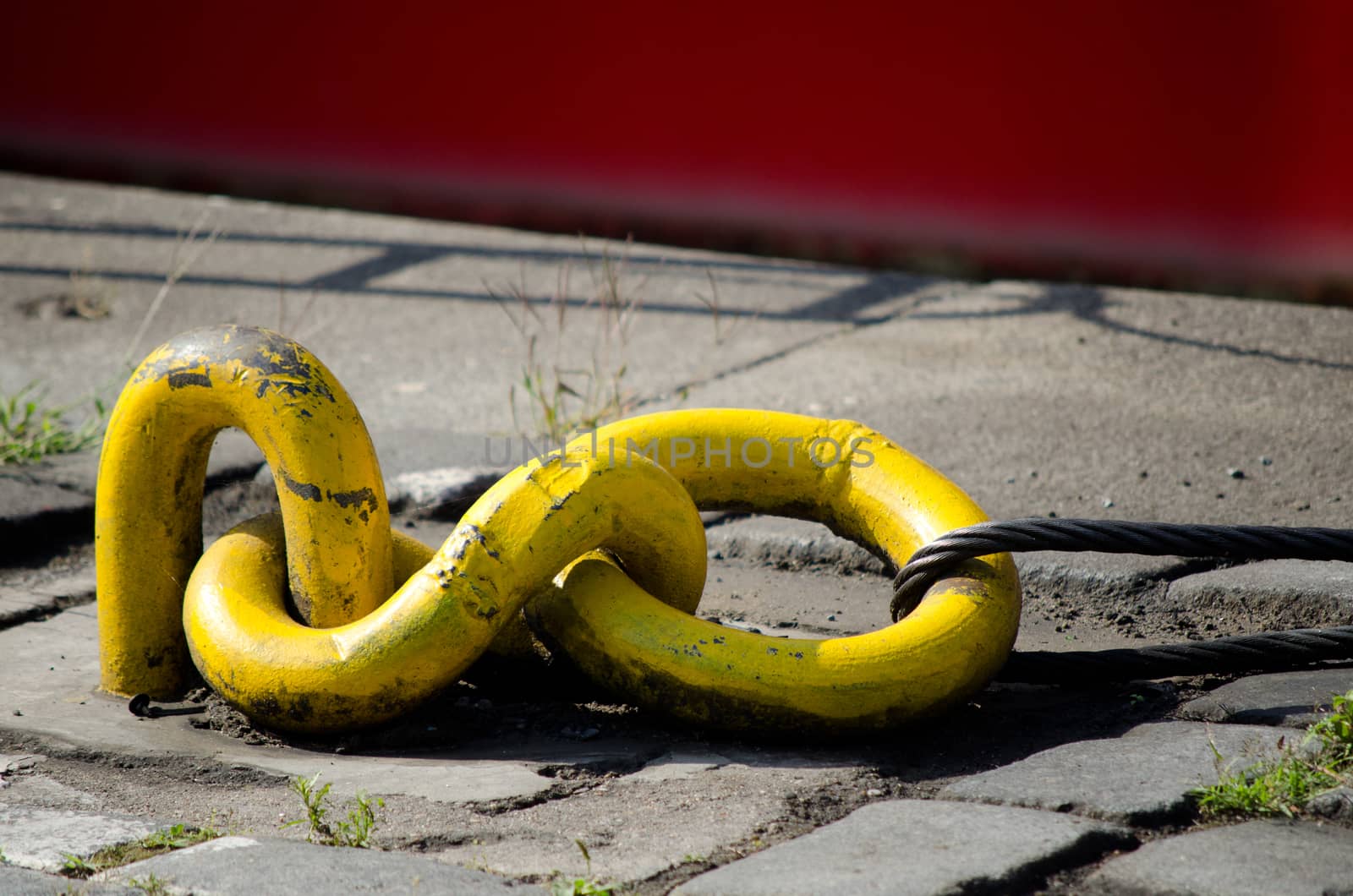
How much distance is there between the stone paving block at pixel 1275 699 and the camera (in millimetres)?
2166

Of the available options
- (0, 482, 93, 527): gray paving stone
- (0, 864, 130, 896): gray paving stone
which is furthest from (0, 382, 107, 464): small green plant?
(0, 864, 130, 896): gray paving stone

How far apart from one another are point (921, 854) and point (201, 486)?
144cm

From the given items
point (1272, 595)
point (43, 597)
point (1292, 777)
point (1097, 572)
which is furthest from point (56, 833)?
point (1272, 595)

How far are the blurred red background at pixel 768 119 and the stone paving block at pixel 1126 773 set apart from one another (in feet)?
10.7

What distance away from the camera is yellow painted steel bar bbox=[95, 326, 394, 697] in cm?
228

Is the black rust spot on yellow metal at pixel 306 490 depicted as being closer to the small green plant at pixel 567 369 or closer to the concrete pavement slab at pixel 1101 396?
the small green plant at pixel 567 369

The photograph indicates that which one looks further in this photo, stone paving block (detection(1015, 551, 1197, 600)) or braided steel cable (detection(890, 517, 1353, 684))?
stone paving block (detection(1015, 551, 1197, 600))

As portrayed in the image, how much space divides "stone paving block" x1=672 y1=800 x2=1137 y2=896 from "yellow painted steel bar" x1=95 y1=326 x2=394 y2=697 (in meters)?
0.87

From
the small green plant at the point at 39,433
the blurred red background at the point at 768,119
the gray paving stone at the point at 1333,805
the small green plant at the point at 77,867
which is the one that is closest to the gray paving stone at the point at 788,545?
the gray paving stone at the point at 1333,805

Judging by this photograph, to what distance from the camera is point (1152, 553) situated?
90.6 inches

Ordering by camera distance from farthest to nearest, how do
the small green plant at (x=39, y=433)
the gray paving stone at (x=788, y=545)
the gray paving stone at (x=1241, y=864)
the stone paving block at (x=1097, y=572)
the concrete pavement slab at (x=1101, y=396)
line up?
the small green plant at (x=39, y=433) → the concrete pavement slab at (x=1101, y=396) → the gray paving stone at (x=788, y=545) → the stone paving block at (x=1097, y=572) → the gray paving stone at (x=1241, y=864)

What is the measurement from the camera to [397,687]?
2.15 metres

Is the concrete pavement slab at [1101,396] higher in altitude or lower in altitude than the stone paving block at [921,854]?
higher

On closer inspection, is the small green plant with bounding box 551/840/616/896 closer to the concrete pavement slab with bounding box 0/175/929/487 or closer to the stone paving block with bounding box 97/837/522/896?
the stone paving block with bounding box 97/837/522/896
